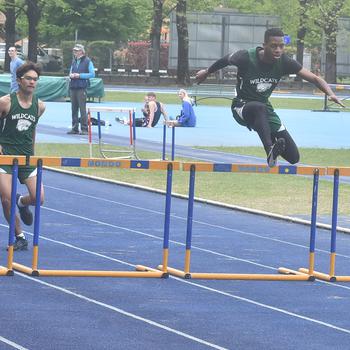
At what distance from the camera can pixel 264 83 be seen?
11.4m

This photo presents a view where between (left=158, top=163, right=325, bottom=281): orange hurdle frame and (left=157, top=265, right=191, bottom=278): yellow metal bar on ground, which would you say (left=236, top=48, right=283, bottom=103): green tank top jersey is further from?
(left=157, top=265, right=191, bottom=278): yellow metal bar on ground

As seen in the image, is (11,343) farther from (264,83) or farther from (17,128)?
(264,83)

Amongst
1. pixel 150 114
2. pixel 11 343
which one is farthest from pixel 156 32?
pixel 11 343

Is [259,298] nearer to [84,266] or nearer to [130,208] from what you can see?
[84,266]

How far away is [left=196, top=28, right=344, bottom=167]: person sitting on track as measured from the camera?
36.8ft

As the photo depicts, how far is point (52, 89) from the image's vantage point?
42.4 m

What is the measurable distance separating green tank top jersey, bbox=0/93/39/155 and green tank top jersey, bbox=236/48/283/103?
2020 mm

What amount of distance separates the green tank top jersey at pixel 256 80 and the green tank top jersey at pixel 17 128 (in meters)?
2.02

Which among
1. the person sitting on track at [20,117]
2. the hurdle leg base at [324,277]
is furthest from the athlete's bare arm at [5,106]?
the hurdle leg base at [324,277]

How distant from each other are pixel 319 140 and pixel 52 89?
14.0m

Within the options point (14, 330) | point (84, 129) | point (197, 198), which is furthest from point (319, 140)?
point (14, 330)

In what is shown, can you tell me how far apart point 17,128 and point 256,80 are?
2.33 metres

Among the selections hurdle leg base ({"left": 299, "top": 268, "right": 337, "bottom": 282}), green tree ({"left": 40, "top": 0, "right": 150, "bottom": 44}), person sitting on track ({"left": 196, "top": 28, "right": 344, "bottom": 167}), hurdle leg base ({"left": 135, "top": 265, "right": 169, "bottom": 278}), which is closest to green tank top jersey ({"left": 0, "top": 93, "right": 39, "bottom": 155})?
hurdle leg base ({"left": 135, "top": 265, "right": 169, "bottom": 278})

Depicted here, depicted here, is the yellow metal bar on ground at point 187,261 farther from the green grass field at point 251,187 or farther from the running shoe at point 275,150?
the green grass field at point 251,187
